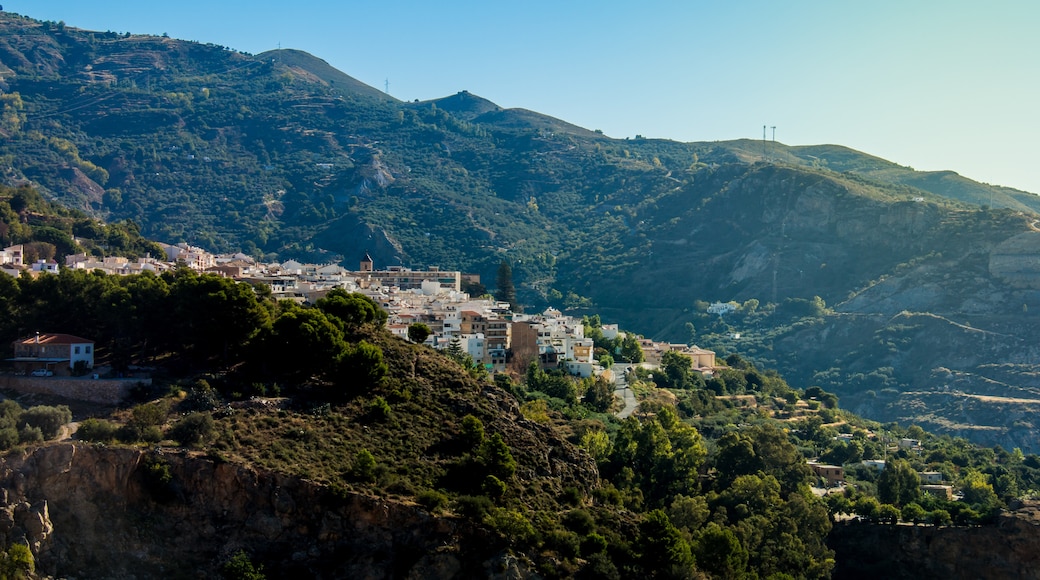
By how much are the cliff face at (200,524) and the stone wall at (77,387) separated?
4550 millimetres

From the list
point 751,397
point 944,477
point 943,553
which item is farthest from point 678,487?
point 751,397

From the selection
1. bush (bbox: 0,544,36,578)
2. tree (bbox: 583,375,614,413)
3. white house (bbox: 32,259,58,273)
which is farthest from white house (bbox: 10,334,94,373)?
tree (bbox: 583,375,614,413)

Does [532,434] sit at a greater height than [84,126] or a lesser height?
lesser

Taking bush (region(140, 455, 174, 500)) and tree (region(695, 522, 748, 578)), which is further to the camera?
tree (region(695, 522, 748, 578))

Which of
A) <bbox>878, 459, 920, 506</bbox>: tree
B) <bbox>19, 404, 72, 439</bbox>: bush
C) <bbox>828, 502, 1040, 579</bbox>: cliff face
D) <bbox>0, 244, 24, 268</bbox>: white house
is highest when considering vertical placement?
<bbox>0, 244, 24, 268</bbox>: white house

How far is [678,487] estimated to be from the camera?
149ft

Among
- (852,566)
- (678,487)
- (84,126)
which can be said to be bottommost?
(852,566)

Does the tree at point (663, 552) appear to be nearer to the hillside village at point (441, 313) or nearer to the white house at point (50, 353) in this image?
the hillside village at point (441, 313)

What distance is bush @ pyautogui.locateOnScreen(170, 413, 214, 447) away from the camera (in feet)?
107

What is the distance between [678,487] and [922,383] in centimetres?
5718

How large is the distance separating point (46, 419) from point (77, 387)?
3494 mm

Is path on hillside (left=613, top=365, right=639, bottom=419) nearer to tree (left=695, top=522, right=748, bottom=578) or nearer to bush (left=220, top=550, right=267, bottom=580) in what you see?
tree (left=695, top=522, right=748, bottom=578)

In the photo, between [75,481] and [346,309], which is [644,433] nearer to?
[346,309]

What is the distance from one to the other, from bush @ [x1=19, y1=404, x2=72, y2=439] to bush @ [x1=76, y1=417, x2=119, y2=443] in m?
0.60
